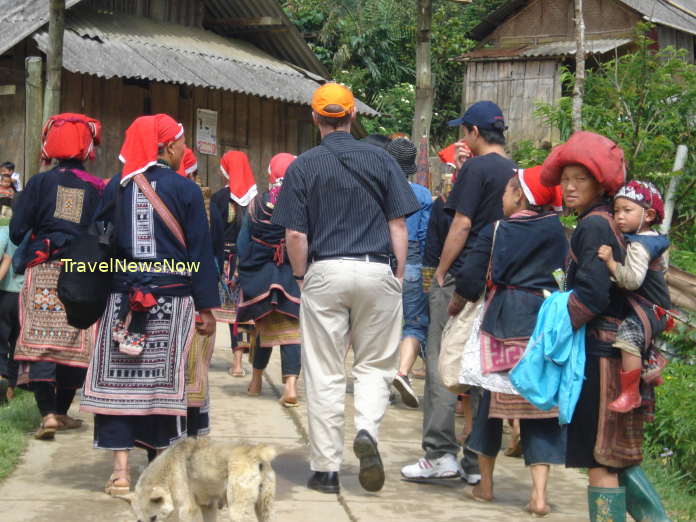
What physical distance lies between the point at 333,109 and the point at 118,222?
130 cm

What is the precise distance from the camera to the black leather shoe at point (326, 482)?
5.41 meters

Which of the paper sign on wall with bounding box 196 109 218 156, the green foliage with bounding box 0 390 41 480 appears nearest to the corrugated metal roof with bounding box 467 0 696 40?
the paper sign on wall with bounding box 196 109 218 156

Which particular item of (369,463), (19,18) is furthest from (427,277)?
(19,18)

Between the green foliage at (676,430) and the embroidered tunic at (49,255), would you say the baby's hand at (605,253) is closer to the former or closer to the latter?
the green foliage at (676,430)

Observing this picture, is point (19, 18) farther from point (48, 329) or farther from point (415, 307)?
point (415, 307)

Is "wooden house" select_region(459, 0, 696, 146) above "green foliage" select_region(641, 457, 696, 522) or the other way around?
above

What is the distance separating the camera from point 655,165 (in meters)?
9.49

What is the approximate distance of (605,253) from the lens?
13.0 ft

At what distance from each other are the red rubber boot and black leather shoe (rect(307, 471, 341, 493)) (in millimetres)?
1871

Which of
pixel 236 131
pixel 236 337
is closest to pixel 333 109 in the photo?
pixel 236 337

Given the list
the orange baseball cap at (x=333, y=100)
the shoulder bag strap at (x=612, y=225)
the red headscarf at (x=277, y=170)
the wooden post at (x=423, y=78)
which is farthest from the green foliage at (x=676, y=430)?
the wooden post at (x=423, y=78)

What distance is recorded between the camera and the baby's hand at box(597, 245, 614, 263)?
Answer: 3967 millimetres

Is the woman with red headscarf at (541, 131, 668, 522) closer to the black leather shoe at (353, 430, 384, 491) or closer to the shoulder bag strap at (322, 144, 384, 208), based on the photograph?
the black leather shoe at (353, 430, 384, 491)

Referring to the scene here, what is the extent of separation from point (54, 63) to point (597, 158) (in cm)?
641
